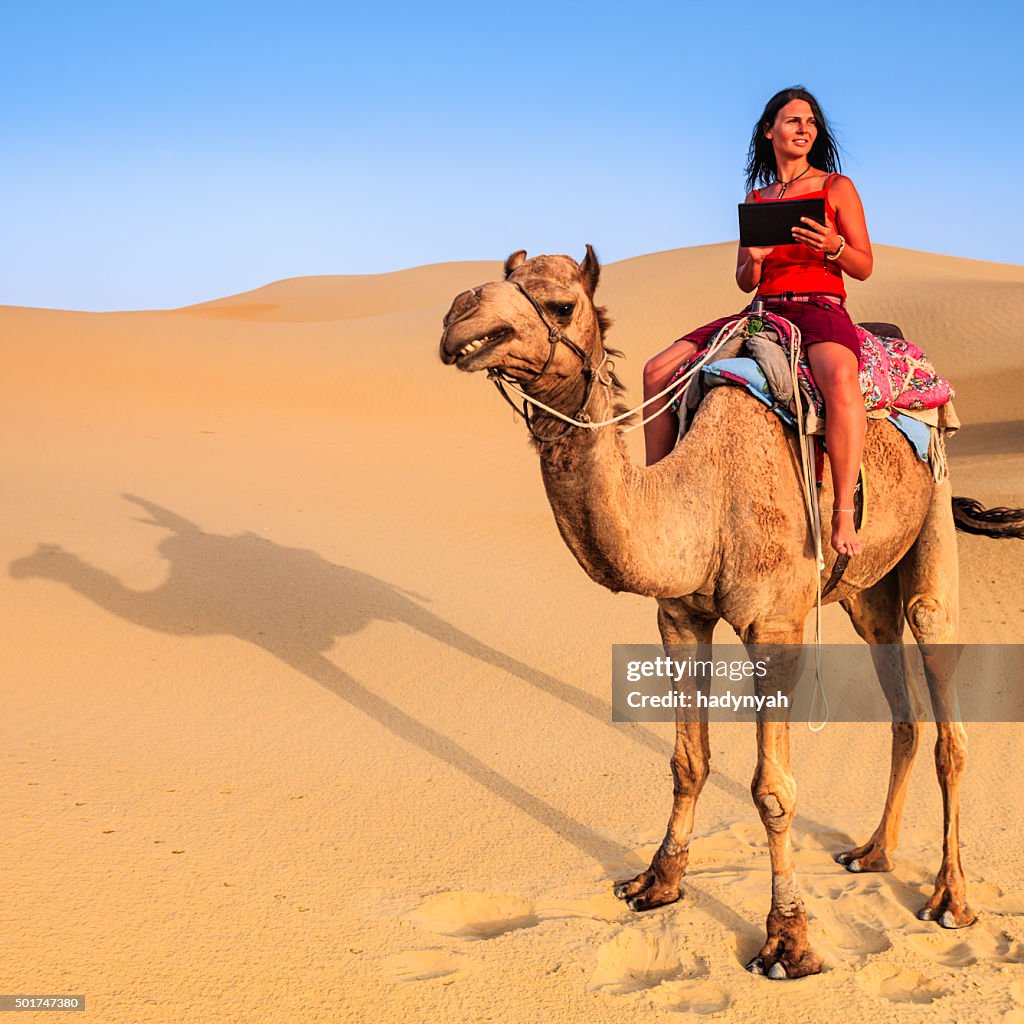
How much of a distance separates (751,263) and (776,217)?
416 millimetres


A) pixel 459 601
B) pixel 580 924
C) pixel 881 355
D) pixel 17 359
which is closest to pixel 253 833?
pixel 580 924

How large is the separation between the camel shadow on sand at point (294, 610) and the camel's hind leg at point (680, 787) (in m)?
1.38

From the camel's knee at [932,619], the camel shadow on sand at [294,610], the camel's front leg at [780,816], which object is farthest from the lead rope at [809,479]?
the camel shadow on sand at [294,610]

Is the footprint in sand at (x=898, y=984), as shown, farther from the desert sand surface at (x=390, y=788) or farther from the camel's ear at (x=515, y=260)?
the camel's ear at (x=515, y=260)

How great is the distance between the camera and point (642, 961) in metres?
4.62

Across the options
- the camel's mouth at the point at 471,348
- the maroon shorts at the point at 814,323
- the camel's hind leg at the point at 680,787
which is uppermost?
the maroon shorts at the point at 814,323

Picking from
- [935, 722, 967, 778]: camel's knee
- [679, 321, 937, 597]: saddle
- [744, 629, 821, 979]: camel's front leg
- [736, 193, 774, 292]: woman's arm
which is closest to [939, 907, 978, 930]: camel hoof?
[935, 722, 967, 778]: camel's knee

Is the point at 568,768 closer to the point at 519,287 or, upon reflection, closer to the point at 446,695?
the point at 446,695

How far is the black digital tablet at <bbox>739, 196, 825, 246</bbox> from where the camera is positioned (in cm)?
457

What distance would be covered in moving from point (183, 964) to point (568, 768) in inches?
121

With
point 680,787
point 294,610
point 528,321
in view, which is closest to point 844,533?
point 680,787

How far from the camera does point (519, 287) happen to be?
3674 mm

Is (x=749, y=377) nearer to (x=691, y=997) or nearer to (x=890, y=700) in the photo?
(x=890, y=700)

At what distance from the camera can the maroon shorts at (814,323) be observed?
482cm
